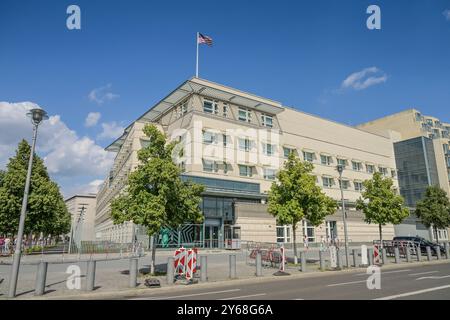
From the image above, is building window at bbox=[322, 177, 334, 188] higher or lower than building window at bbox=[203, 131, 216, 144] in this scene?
lower

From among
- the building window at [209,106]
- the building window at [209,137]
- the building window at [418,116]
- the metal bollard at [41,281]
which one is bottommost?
the metal bollard at [41,281]

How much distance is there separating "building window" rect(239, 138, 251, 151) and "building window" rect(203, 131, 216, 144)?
4.13 meters

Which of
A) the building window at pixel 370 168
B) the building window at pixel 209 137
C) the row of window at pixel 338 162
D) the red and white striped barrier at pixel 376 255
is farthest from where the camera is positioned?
the building window at pixel 370 168

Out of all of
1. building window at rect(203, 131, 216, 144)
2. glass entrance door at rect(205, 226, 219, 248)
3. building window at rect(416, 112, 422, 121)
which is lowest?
glass entrance door at rect(205, 226, 219, 248)

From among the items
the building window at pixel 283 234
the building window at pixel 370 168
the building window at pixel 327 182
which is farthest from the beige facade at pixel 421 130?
the building window at pixel 283 234

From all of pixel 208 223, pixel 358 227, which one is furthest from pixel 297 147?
pixel 208 223

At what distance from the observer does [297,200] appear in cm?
2195

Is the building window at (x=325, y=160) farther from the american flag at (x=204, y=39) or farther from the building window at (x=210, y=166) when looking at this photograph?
the american flag at (x=204, y=39)

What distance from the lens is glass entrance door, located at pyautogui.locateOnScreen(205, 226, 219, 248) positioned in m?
37.8

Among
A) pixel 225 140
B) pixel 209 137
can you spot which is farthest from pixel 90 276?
pixel 225 140

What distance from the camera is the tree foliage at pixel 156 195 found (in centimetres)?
1582

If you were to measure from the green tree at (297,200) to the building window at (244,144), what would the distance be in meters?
20.7

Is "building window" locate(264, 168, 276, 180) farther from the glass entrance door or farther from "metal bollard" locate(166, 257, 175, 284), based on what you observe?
"metal bollard" locate(166, 257, 175, 284)

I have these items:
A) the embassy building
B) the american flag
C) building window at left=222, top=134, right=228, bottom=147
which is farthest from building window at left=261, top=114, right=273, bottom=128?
the american flag
